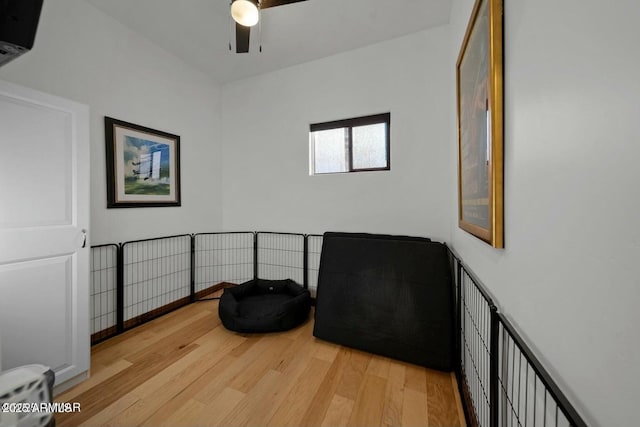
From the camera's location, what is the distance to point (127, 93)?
89.5 inches

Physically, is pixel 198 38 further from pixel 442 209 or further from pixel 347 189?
pixel 442 209

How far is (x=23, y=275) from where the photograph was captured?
4.56ft

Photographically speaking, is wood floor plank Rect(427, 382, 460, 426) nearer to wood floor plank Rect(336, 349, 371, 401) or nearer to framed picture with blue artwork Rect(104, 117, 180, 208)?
wood floor plank Rect(336, 349, 371, 401)

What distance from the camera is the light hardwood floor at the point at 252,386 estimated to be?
133 cm

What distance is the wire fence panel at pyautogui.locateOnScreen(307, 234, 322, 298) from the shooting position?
2756 millimetres

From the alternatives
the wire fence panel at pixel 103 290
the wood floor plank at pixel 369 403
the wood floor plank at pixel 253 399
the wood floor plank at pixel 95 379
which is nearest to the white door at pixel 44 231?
the wood floor plank at pixel 95 379

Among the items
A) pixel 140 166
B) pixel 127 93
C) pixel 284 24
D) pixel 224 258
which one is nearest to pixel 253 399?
pixel 224 258

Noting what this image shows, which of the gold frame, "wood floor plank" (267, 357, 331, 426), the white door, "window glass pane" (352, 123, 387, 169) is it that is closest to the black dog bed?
"wood floor plank" (267, 357, 331, 426)

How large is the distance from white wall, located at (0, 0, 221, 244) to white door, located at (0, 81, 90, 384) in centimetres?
54

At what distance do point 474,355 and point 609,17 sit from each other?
4.70ft

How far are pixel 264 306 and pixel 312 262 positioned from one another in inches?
27.7

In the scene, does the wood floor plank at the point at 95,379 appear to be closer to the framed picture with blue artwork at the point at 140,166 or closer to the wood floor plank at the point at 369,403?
the framed picture with blue artwork at the point at 140,166

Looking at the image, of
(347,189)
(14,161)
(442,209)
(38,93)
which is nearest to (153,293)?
(14,161)

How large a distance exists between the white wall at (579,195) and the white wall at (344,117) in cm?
156
